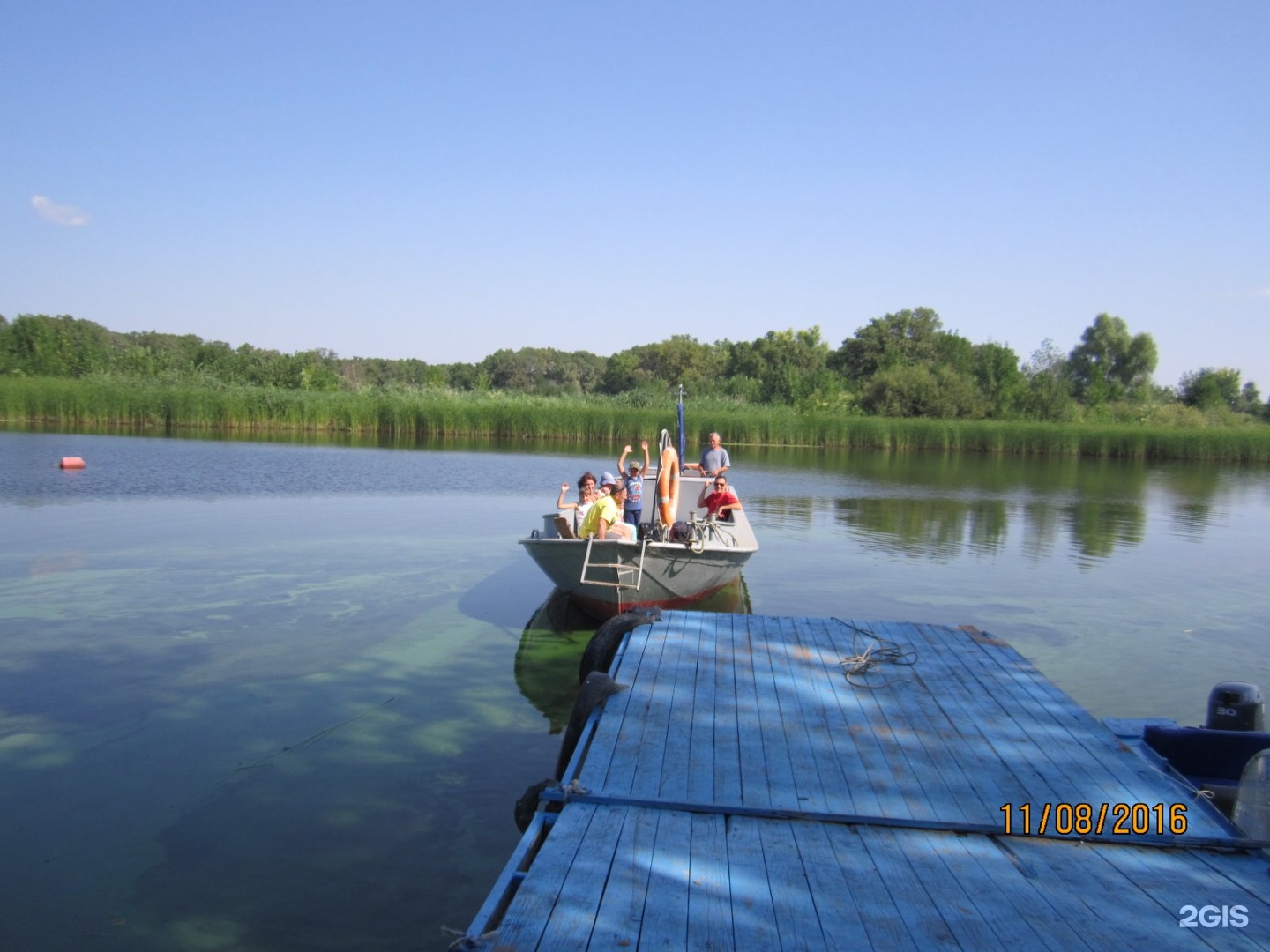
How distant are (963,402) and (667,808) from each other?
55626 mm

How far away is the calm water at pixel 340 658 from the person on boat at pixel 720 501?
40.7 inches

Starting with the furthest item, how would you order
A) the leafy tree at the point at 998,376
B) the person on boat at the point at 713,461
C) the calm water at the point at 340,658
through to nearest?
the leafy tree at the point at 998,376 < the person on boat at the point at 713,461 < the calm water at the point at 340,658

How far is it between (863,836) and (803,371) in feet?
243

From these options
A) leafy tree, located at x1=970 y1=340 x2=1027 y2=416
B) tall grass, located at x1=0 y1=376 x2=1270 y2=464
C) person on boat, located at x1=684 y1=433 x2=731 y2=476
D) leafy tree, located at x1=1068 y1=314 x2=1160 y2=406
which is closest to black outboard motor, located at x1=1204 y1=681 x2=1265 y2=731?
person on boat, located at x1=684 y1=433 x2=731 y2=476

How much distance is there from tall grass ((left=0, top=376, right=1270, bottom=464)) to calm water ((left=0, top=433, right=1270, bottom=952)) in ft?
61.9

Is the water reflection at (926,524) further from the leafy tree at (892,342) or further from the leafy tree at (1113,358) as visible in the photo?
the leafy tree at (1113,358)

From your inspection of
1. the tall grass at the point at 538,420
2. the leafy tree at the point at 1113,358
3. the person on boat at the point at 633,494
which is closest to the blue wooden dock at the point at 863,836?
the person on boat at the point at 633,494

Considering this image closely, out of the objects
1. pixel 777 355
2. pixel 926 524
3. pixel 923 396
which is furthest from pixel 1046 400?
pixel 926 524

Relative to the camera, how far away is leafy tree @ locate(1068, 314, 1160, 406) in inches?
2862

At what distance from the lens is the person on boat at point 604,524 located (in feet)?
31.4

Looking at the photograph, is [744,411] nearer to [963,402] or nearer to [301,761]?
[963,402]

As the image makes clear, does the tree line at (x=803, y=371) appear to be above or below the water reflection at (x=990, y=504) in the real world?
above

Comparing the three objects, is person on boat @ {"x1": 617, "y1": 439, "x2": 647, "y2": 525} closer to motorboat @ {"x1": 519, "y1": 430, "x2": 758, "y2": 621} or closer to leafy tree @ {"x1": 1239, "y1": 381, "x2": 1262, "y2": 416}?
motorboat @ {"x1": 519, "y1": 430, "x2": 758, "y2": 621}
